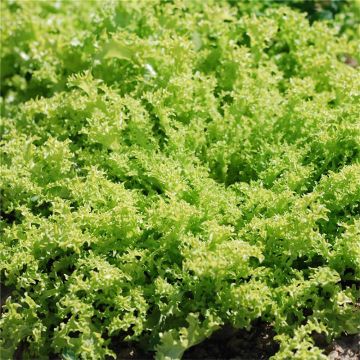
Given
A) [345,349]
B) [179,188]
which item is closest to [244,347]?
[345,349]

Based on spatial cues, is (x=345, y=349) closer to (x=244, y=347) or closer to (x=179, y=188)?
(x=244, y=347)

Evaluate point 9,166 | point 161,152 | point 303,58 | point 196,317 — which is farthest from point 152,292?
point 303,58

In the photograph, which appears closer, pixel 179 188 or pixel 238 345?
pixel 238 345

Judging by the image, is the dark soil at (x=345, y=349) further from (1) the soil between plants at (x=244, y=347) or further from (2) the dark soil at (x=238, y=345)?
(2) the dark soil at (x=238, y=345)

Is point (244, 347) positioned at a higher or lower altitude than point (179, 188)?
lower

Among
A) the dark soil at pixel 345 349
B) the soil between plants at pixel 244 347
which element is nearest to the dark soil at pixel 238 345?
the soil between plants at pixel 244 347

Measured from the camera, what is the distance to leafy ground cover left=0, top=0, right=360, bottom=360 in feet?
10.5

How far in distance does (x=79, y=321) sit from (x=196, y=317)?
0.55 meters

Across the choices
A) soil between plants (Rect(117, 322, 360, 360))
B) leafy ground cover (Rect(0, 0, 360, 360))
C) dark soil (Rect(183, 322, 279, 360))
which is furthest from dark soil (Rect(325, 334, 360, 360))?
dark soil (Rect(183, 322, 279, 360))

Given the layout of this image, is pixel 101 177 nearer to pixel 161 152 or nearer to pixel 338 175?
pixel 161 152

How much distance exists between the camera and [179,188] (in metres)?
3.55

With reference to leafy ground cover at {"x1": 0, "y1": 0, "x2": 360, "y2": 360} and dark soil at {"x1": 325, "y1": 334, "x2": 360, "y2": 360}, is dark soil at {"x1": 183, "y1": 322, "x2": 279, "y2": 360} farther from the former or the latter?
dark soil at {"x1": 325, "y1": 334, "x2": 360, "y2": 360}

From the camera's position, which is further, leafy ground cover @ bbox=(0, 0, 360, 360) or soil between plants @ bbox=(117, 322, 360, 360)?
soil between plants @ bbox=(117, 322, 360, 360)

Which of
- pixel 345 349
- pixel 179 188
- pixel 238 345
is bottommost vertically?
pixel 238 345
